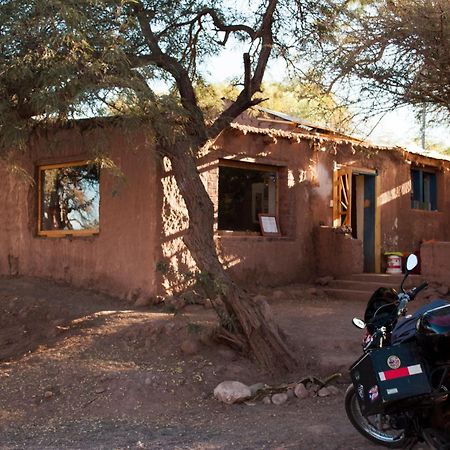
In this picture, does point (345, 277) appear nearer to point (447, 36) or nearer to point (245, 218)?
point (245, 218)

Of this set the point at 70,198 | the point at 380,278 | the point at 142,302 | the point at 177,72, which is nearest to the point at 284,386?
the point at 142,302

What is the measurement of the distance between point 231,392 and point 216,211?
15.9 ft

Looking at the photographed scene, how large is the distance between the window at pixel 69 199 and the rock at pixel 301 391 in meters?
5.36

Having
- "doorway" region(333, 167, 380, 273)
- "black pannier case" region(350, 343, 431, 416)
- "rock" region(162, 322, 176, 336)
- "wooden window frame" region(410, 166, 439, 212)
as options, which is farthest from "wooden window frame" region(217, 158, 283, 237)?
"black pannier case" region(350, 343, 431, 416)

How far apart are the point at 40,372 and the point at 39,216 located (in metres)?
4.94

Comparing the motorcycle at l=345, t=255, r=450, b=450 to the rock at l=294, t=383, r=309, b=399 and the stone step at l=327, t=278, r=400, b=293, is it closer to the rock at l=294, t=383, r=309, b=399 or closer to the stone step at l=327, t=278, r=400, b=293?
the rock at l=294, t=383, r=309, b=399

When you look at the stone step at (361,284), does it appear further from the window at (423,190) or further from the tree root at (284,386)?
the tree root at (284,386)

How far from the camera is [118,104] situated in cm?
732

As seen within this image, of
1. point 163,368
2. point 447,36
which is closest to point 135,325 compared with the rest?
point 163,368

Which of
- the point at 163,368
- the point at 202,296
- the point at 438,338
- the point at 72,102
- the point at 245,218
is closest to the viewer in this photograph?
the point at 438,338

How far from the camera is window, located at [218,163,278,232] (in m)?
11.2

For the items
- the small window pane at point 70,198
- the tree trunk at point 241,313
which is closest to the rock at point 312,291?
the small window pane at point 70,198

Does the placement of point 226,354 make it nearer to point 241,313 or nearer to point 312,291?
point 241,313

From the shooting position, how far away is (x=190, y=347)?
24.6ft
